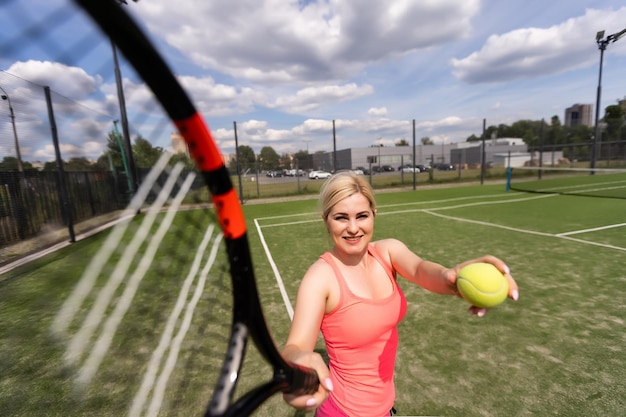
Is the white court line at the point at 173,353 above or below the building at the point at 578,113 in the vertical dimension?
below

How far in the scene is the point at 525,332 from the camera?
3.58m

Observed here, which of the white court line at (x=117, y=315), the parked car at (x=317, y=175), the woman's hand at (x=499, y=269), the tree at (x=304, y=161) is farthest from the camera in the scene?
the parked car at (x=317, y=175)

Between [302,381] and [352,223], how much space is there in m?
0.79

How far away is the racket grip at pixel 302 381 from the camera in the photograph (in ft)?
3.72

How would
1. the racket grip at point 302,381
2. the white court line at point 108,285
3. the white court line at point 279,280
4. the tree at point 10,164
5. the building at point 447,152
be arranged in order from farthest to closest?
the building at point 447,152 < the tree at point 10,164 < the white court line at point 279,280 < the white court line at point 108,285 < the racket grip at point 302,381

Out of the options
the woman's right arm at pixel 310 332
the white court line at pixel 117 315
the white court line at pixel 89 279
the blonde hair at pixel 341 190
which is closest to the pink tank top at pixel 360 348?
the woman's right arm at pixel 310 332

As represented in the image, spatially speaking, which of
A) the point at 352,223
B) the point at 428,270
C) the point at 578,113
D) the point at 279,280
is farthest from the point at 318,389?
the point at 578,113

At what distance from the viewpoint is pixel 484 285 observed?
145cm

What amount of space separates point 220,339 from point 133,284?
3.20 metres

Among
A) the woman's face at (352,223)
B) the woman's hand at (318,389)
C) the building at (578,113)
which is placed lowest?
the woman's hand at (318,389)

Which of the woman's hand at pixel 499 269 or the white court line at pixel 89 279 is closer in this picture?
the woman's hand at pixel 499 269

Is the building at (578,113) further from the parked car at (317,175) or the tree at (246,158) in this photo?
the tree at (246,158)

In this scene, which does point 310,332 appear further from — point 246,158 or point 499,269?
point 246,158

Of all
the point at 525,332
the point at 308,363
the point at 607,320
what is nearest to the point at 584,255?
the point at 607,320
